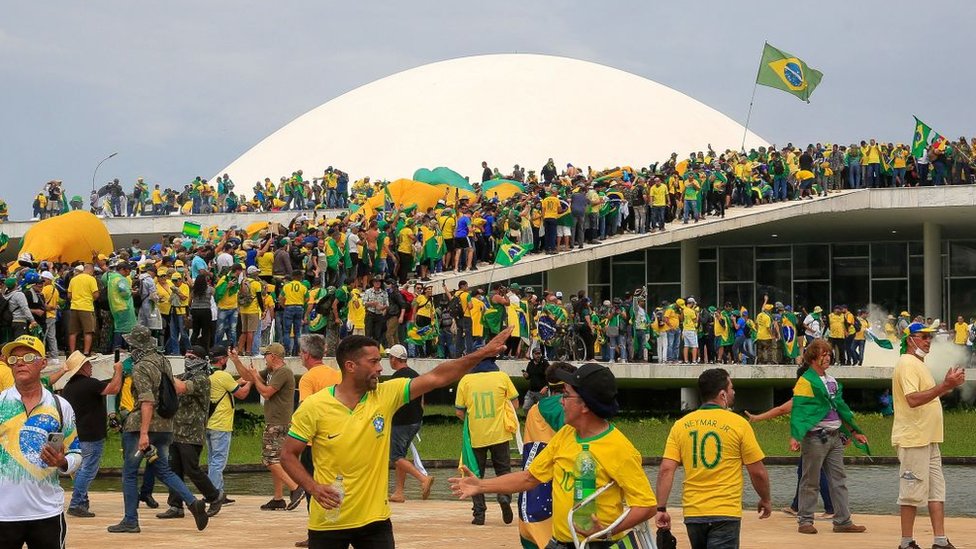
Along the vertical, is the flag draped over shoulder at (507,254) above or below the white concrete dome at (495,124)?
below

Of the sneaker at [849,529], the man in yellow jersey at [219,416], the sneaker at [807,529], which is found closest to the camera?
the sneaker at [807,529]

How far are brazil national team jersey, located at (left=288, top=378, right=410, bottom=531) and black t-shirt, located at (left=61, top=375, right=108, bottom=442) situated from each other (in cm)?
533

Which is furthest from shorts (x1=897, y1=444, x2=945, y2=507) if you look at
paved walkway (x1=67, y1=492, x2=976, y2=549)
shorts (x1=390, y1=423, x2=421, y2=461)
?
shorts (x1=390, y1=423, x2=421, y2=461)

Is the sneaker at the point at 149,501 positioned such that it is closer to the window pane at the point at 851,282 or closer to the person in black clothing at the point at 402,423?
the person in black clothing at the point at 402,423

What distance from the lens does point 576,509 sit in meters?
5.93

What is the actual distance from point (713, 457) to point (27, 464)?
3.40m

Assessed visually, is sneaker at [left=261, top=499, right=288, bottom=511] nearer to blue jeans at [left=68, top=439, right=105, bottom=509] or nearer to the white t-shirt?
blue jeans at [left=68, top=439, right=105, bottom=509]

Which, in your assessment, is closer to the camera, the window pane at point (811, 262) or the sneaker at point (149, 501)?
the sneaker at point (149, 501)

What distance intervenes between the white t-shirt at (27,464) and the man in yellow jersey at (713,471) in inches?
117

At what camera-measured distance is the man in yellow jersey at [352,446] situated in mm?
6445

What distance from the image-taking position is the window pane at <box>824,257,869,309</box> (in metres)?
40.5

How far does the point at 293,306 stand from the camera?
21188 millimetres

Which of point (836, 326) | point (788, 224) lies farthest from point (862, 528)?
point (788, 224)

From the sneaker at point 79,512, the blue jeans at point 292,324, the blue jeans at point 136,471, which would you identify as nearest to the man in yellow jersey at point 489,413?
the blue jeans at point 136,471
